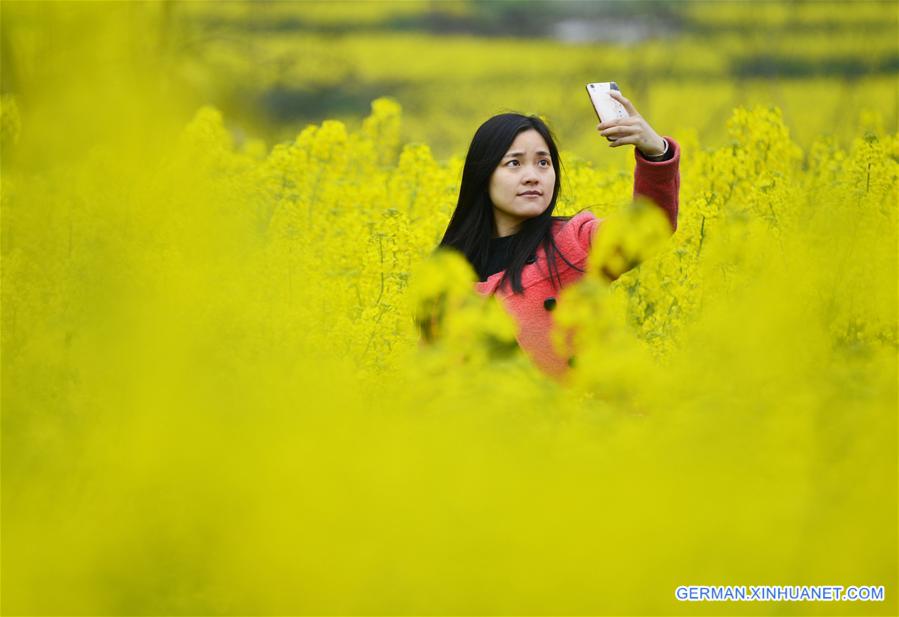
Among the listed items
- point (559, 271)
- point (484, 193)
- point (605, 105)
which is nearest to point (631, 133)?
point (605, 105)

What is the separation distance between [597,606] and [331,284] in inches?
99.4

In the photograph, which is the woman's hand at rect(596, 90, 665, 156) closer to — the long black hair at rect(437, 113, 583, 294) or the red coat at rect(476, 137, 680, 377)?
the red coat at rect(476, 137, 680, 377)

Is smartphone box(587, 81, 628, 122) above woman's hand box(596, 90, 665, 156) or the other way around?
above

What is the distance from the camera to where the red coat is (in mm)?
3250

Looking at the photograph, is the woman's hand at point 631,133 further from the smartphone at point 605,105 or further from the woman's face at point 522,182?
the woman's face at point 522,182

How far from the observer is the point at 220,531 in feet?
6.26

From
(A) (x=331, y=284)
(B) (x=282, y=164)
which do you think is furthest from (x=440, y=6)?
(A) (x=331, y=284)

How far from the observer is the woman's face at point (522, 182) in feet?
11.7

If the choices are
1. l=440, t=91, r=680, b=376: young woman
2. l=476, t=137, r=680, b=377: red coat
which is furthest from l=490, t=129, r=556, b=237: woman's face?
l=476, t=137, r=680, b=377: red coat

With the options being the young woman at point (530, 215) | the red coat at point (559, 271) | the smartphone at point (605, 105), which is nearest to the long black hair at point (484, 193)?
the young woman at point (530, 215)

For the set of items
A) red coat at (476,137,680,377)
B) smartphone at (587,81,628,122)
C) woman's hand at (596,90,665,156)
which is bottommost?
red coat at (476,137,680,377)

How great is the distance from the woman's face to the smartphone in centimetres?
36

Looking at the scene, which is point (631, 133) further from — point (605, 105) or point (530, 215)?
point (530, 215)

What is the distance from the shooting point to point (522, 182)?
3574mm
